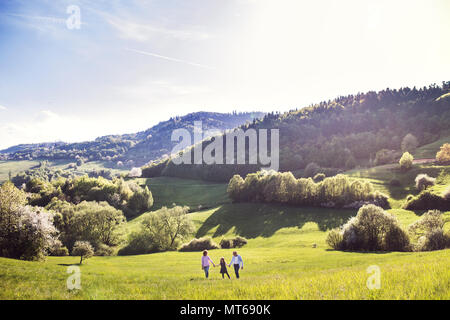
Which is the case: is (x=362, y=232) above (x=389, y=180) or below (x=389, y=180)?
below

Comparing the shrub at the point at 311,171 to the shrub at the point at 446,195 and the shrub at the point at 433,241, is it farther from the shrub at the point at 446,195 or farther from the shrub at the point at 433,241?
the shrub at the point at 433,241

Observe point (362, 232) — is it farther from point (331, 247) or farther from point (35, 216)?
point (35, 216)

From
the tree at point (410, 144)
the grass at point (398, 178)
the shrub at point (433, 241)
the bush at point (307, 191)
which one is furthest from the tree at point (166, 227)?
the tree at point (410, 144)

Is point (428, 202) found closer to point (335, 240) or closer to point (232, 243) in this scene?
point (335, 240)

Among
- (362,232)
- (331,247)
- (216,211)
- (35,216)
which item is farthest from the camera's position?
(216,211)

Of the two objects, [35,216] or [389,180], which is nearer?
[35,216]

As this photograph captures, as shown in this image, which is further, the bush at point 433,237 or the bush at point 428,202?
the bush at point 428,202

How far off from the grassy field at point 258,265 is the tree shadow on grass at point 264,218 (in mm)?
329

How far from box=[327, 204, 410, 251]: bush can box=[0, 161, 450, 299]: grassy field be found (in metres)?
5.10

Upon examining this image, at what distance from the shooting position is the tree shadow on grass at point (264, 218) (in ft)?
256

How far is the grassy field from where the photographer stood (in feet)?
32.6
